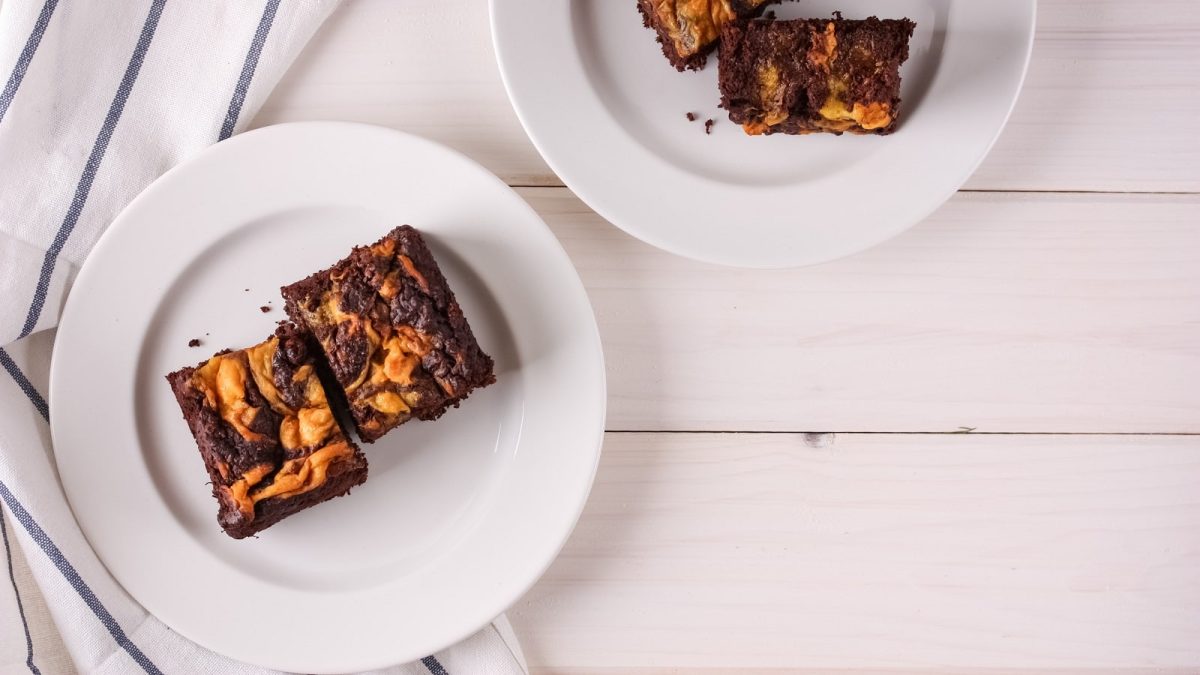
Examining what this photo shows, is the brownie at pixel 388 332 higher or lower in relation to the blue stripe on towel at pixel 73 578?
higher

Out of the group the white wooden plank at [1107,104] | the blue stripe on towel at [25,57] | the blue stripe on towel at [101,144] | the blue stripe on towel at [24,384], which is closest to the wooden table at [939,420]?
the white wooden plank at [1107,104]

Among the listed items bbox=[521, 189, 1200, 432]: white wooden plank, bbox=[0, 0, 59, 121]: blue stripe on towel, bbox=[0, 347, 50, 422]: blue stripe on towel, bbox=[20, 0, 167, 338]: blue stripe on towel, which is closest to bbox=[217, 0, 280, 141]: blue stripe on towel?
bbox=[20, 0, 167, 338]: blue stripe on towel

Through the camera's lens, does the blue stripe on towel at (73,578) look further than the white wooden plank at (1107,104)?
No

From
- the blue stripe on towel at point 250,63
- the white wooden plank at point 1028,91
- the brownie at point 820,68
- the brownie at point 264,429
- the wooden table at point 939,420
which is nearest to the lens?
the brownie at point 264,429

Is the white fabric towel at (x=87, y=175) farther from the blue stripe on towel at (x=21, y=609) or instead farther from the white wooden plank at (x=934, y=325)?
the white wooden plank at (x=934, y=325)

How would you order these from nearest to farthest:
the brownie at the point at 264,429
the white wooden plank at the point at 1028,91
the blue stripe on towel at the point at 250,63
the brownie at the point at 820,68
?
the brownie at the point at 264,429 < the brownie at the point at 820,68 < the blue stripe on towel at the point at 250,63 < the white wooden plank at the point at 1028,91

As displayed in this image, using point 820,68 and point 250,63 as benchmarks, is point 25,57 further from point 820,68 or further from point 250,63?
point 820,68

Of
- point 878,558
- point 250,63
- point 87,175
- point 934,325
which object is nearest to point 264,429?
point 87,175

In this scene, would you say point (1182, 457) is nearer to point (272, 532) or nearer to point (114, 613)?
point (272, 532)
